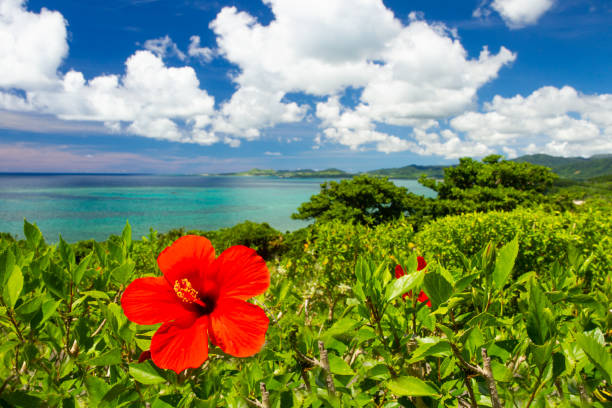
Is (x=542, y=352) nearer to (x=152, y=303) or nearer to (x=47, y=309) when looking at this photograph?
(x=152, y=303)

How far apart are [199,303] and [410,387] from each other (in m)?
0.53

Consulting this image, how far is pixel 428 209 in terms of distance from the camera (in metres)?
15.9

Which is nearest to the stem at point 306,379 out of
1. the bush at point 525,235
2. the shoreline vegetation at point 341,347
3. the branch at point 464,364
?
the shoreline vegetation at point 341,347

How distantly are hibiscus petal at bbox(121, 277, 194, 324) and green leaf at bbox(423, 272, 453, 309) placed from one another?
589mm

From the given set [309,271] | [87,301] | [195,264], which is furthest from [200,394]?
[309,271]

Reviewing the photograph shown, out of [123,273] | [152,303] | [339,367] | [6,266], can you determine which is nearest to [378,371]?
[339,367]

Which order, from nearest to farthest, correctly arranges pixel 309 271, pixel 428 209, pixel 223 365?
1. pixel 223 365
2. pixel 309 271
3. pixel 428 209

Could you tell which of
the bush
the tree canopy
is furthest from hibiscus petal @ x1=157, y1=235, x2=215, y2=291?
the tree canopy

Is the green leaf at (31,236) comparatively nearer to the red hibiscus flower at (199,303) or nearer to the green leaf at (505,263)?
the red hibiscus flower at (199,303)

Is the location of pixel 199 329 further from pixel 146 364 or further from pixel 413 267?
pixel 413 267

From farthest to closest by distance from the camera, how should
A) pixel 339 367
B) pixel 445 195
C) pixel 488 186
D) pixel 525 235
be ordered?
pixel 445 195 → pixel 488 186 → pixel 525 235 → pixel 339 367

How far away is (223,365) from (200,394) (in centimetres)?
20

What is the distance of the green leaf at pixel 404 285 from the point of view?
0.73 meters

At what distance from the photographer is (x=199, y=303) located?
845 mm
